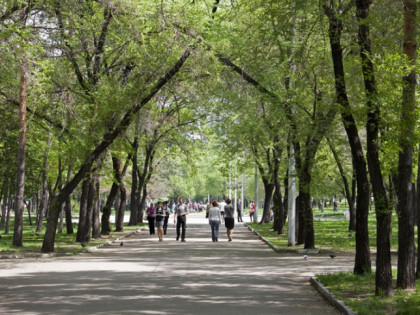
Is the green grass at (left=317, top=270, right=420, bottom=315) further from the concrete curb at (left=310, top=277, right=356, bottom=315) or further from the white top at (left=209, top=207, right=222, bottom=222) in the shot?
the white top at (left=209, top=207, right=222, bottom=222)

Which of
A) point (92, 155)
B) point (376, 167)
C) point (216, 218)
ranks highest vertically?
point (92, 155)

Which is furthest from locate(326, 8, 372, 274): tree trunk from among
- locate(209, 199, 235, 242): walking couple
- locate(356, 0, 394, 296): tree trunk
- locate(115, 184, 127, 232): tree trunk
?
locate(115, 184, 127, 232): tree trunk

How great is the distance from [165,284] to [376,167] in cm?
493

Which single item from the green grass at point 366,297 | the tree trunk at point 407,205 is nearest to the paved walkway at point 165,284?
the green grass at point 366,297

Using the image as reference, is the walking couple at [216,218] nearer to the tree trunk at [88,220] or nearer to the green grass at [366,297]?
the tree trunk at [88,220]

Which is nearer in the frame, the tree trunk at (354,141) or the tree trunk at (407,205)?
the tree trunk at (407,205)

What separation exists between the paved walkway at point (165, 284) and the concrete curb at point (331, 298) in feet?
0.43

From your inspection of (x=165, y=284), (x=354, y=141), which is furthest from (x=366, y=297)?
(x=165, y=284)

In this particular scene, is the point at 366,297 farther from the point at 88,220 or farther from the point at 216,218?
the point at 216,218

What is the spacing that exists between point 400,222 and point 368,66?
277 cm

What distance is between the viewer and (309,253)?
2297 centimetres

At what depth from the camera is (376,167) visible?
12250 millimetres

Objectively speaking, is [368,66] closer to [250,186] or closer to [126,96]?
[126,96]

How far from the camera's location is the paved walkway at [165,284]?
10.8m
